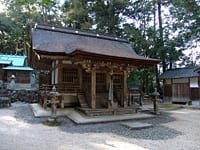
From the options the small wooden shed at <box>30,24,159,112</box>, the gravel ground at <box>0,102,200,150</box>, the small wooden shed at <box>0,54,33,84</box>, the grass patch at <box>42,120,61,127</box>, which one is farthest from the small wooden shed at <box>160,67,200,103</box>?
the small wooden shed at <box>0,54,33,84</box>

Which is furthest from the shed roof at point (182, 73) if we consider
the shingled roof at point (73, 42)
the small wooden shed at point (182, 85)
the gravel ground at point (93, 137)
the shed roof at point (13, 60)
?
the shed roof at point (13, 60)

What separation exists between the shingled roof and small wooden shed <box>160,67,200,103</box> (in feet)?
21.6

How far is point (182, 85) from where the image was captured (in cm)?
1758

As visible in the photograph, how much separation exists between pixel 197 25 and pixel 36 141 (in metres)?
18.1

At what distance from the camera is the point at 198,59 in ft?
70.1

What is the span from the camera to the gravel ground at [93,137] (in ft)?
16.1

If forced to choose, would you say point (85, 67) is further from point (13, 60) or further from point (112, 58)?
point (13, 60)

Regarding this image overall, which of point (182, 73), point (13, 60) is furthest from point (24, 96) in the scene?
point (182, 73)

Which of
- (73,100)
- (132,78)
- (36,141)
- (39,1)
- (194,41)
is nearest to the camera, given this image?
(39,1)

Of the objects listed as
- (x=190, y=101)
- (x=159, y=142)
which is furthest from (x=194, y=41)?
(x=159, y=142)

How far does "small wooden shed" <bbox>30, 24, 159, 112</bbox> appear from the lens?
8859mm

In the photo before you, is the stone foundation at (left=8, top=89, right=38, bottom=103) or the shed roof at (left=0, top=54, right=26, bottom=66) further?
the shed roof at (left=0, top=54, right=26, bottom=66)

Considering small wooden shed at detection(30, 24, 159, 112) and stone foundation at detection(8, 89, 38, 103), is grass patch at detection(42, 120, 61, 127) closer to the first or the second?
small wooden shed at detection(30, 24, 159, 112)

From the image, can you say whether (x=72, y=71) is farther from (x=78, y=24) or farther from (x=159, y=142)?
(x=78, y=24)
